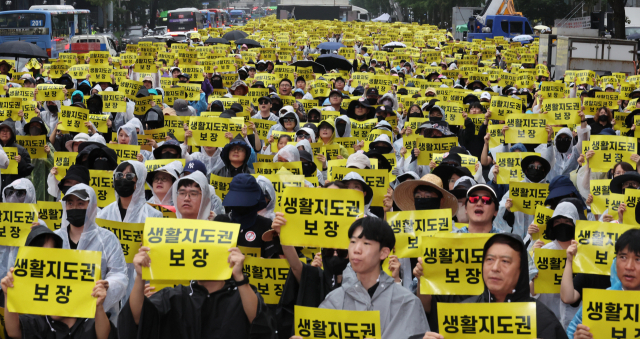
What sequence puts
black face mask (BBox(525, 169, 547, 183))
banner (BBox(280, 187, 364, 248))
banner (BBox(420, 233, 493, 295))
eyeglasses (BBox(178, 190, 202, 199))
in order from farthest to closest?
1. black face mask (BBox(525, 169, 547, 183))
2. eyeglasses (BBox(178, 190, 202, 199))
3. banner (BBox(280, 187, 364, 248))
4. banner (BBox(420, 233, 493, 295))

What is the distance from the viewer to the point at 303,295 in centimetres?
458

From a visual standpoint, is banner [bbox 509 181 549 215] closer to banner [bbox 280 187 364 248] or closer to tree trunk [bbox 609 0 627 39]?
banner [bbox 280 187 364 248]

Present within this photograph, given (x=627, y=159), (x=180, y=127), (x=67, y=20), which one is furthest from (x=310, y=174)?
(x=67, y=20)

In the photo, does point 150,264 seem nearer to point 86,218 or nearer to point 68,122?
point 86,218

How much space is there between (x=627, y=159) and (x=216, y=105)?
564 centimetres

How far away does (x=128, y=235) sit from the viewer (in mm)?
5496

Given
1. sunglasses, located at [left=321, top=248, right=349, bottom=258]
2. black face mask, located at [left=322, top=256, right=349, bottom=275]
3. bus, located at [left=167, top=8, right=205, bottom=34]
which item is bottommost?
black face mask, located at [left=322, top=256, right=349, bottom=275]

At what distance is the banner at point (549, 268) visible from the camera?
5270 millimetres

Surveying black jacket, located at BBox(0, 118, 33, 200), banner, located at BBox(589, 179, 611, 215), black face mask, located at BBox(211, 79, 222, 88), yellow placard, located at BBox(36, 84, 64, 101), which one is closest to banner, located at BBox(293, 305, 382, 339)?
banner, located at BBox(589, 179, 611, 215)

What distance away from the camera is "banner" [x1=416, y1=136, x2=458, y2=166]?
29.7 ft

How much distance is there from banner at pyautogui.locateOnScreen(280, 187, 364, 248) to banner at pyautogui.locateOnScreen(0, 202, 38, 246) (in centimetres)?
208

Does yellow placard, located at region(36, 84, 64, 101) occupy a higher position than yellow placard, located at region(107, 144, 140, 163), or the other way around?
yellow placard, located at region(36, 84, 64, 101)

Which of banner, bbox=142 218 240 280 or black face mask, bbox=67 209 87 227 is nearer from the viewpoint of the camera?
banner, bbox=142 218 240 280

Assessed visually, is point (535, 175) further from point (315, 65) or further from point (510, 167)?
point (315, 65)
